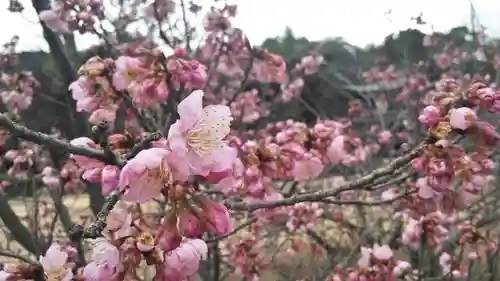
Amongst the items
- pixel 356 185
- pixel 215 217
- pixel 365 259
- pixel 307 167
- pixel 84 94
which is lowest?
pixel 365 259

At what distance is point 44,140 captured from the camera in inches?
36.0

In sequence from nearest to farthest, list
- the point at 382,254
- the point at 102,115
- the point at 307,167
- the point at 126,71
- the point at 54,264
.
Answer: the point at 54,264, the point at 126,71, the point at 102,115, the point at 307,167, the point at 382,254

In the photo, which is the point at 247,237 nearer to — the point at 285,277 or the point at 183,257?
the point at 285,277

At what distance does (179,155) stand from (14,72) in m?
4.83

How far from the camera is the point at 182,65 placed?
1604 millimetres

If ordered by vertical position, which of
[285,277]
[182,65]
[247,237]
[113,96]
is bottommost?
[285,277]

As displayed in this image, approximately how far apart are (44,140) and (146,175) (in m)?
0.16

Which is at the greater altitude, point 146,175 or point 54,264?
point 146,175

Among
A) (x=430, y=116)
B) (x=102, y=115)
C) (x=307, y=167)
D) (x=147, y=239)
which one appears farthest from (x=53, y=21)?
(x=147, y=239)

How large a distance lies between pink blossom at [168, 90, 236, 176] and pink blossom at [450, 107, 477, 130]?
2.08 ft

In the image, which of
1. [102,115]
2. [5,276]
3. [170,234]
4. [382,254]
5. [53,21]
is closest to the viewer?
[170,234]

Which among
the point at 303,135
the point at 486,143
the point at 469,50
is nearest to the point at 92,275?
the point at 486,143

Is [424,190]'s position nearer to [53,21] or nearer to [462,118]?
[462,118]

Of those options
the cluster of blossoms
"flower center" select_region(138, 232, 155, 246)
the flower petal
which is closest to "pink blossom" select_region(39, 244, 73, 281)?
the cluster of blossoms
